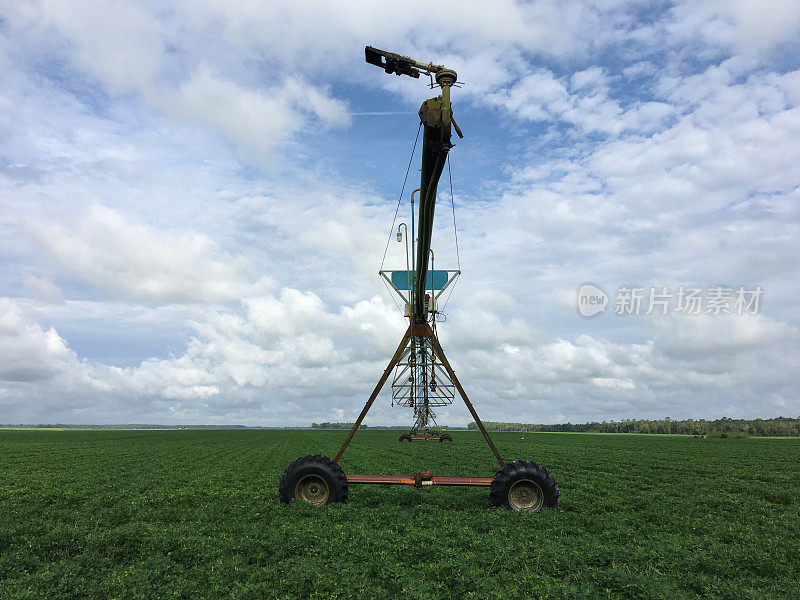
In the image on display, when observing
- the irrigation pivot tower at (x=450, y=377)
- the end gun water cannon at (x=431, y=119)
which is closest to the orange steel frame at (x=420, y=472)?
the irrigation pivot tower at (x=450, y=377)

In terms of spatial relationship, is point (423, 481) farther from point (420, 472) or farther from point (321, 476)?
point (321, 476)

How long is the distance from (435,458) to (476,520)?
54.4ft

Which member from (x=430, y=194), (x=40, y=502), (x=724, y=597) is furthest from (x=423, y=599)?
(x=40, y=502)

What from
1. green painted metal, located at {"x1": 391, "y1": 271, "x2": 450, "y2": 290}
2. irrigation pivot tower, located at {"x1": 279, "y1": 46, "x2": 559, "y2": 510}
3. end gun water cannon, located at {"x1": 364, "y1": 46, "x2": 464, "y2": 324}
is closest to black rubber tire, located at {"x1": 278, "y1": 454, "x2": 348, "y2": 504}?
irrigation pivot tower, located at {"x1": 279, "y1": 46, "x2": 559, "y2": 510}

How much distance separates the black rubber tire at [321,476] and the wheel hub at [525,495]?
4.63 meters

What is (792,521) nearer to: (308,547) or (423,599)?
(423,599)

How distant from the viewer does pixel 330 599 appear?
23.8 feet

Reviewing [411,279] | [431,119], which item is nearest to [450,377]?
[411,279]

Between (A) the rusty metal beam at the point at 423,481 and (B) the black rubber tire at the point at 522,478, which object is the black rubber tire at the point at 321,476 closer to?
(A) the rusty metal beam at the point at 423,481

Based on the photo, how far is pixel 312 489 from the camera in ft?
44.2

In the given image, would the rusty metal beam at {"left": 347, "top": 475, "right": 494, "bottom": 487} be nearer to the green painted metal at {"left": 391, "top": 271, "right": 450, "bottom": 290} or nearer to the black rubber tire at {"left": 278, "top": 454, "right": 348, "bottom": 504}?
the black rubber tire at {"left": 278, "top": 454, "right": 348, "bottom": 504}

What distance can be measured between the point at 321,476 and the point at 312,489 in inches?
22.1

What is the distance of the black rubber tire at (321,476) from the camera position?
13.2 meters

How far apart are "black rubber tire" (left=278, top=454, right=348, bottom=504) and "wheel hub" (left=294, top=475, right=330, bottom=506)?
0.35 ft
